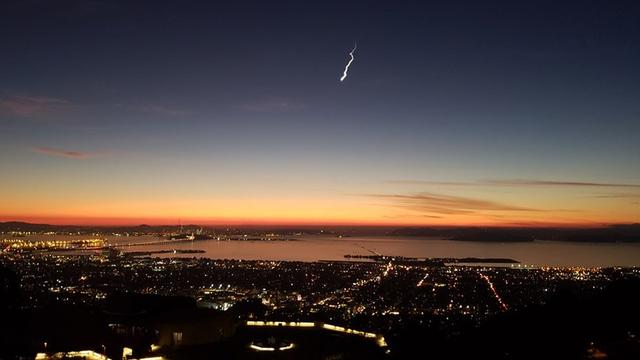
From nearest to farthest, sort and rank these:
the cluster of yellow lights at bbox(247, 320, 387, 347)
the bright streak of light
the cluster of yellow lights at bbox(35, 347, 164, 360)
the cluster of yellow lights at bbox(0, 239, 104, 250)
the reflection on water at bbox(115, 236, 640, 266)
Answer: the cluster of yellow lights at bbox(35, 347, 164, 360)
the cluster of yellow lights at bbox(247, 320, 387, 347)
the bright streak of light
the reflection on water at bbox(115, 236, 640, 266)
the cluster of yellow lights at bbox(0, 239, 104, 250)

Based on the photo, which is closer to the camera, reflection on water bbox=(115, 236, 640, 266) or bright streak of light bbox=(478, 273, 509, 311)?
bright streak of light bbox=(478, 273, 509, 311)

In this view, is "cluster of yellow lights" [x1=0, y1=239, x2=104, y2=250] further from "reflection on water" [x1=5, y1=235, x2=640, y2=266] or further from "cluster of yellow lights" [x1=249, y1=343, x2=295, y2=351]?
"cluster of yellow lights" [x1=249, y1=343, x2=295, y2=351]

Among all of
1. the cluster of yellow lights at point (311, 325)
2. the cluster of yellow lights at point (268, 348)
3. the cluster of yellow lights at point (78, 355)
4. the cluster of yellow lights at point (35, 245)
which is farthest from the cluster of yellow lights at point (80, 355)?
the cluster of yellow lights at point (35, 245)

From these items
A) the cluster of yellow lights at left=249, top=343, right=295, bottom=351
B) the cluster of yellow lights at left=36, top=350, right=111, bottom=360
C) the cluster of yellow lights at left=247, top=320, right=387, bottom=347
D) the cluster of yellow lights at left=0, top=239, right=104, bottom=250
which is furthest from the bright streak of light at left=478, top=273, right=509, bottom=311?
the cluster of yellow lights at left=0, top=239, right=104, bottom=250

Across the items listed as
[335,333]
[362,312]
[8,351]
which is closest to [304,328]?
[335,333]

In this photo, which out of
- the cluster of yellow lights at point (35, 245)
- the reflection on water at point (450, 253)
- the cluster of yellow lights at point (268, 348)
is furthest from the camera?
the cluster of yellow lights at point (35, 245)

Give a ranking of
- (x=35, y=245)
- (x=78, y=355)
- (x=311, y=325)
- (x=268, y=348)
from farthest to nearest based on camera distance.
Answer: (x=35, y=245) < (x=311, y=325) < (x=268, y=348) < (x=78, y=355)

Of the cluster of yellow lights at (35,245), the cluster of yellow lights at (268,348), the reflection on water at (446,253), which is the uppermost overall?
the cluster of yellow lights at (268,348)

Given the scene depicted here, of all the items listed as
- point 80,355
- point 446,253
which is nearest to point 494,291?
point 80,355

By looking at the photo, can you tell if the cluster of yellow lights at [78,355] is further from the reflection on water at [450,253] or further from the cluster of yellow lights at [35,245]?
the cluster of yellow lights at [35,245]

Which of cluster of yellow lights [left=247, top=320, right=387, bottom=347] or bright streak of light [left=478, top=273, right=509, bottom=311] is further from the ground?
cluster of yellow lights [left=247, top=320, right=387, bottom=347]

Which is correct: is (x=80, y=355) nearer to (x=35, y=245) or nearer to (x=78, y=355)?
(x=78, y=355)
